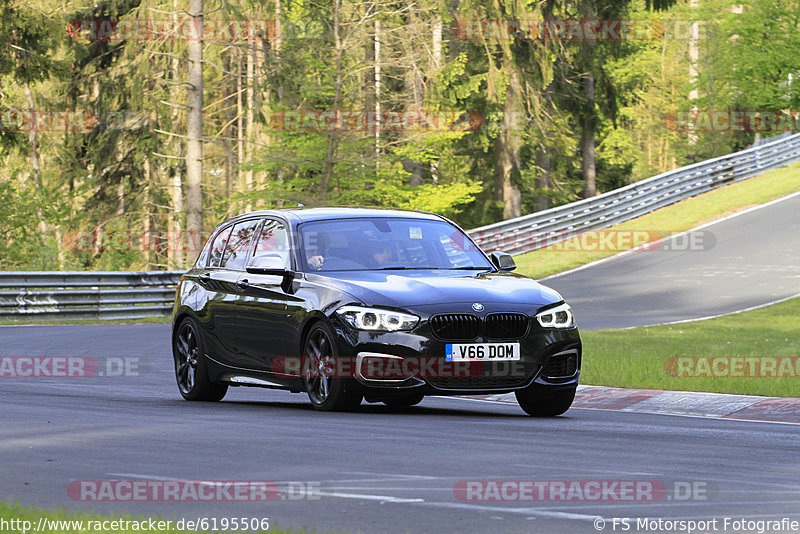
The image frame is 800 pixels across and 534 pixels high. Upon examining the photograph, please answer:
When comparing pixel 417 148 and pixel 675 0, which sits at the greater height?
pixel 675 0

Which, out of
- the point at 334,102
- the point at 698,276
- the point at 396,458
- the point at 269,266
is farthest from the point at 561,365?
the point at 334,102

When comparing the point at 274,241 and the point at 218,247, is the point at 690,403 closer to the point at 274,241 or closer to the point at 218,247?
the point at 274,241

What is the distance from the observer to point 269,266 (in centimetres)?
1192

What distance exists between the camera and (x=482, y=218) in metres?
51.1

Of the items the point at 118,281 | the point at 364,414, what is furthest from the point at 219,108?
the point at 364,414

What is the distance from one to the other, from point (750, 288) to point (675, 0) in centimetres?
2242

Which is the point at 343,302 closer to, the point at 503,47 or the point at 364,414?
the point at 364,414

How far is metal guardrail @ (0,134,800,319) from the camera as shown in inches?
1113

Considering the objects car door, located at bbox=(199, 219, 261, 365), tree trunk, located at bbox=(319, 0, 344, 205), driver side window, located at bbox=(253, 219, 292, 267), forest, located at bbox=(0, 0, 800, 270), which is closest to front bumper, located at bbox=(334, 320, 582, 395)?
driver side window, located at bbox=(253, 219, 292, 267)

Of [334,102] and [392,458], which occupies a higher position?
[334,102]

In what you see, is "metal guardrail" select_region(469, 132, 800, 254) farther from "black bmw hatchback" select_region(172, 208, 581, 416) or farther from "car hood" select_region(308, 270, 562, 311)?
"car hood" select_region(308, 270, 562, 311)

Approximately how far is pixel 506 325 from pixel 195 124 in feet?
96.2

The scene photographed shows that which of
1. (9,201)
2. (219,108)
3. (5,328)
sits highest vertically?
(219,108)

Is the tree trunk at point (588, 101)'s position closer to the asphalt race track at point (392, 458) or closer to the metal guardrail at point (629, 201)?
the metal guardrail at point (629, 201)
